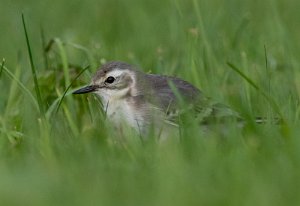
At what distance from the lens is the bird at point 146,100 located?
759cm

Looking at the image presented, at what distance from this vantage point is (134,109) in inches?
324

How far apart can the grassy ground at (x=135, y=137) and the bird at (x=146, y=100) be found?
0.44ft

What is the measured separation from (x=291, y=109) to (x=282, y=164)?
1.57 m

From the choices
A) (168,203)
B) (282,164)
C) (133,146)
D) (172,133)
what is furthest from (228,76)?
(168,203)

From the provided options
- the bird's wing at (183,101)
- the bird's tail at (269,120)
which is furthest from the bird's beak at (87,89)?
the bird's tail at (269,120)

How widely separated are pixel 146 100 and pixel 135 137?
1.25 meters

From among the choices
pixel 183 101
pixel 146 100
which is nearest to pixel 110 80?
pixel 146 100

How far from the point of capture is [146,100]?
830cm

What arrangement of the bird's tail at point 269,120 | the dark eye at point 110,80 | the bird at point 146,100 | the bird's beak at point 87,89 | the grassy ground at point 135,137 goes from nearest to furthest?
the grassy ground at point 135,137 → the bird's tail at point 269,120 → the bird at point 146,100 → the bird's beak at point 87,89 → the dark eye at point 110,80

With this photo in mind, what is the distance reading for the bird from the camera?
759cm

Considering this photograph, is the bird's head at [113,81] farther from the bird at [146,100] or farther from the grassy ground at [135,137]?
the grassy ground at [135,137]

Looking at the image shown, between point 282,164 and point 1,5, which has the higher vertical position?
point 1,5

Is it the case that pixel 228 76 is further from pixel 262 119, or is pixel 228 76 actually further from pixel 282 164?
pixel 282 164

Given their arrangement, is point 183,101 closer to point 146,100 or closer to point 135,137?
point 135,137
